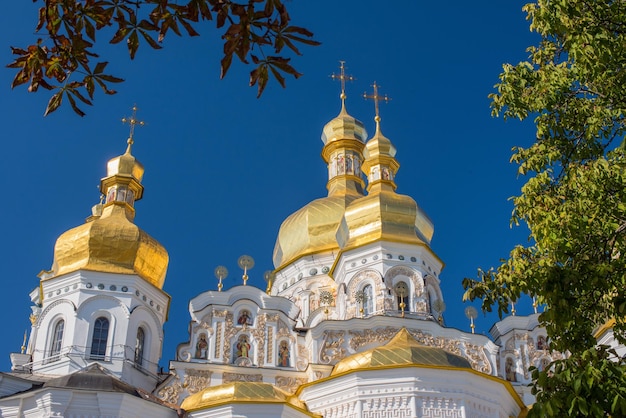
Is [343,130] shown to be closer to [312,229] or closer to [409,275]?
[312,229]

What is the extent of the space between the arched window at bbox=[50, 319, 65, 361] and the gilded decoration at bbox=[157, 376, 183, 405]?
3356mm

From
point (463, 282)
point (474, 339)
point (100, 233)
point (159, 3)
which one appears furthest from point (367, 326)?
point (159, 3)

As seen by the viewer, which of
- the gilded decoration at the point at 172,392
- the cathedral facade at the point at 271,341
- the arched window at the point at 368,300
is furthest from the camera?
the arched window at the point at 368,300

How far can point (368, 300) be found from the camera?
2256cm

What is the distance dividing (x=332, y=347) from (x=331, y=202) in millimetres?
8985

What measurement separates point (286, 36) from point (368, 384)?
44.5ft

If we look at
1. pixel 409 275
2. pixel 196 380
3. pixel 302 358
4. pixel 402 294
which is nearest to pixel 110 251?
pixel 196 380

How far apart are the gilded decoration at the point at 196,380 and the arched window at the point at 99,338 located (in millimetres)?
2590

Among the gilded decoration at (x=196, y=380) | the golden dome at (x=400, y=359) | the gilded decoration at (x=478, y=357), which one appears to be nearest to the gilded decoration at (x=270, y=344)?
the gilded decoration at (x=196, y=380)

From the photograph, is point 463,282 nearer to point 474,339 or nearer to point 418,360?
point 418,360

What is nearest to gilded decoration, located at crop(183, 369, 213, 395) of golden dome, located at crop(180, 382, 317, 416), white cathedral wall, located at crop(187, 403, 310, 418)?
golden dome, located at crop(180, 382, 317, 416)

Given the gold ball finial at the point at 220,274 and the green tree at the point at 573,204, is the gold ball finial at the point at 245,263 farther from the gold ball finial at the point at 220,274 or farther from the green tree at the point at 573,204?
the green tree at the point at 573,204

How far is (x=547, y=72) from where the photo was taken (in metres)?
8.80

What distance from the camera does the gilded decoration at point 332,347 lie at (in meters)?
20.3
